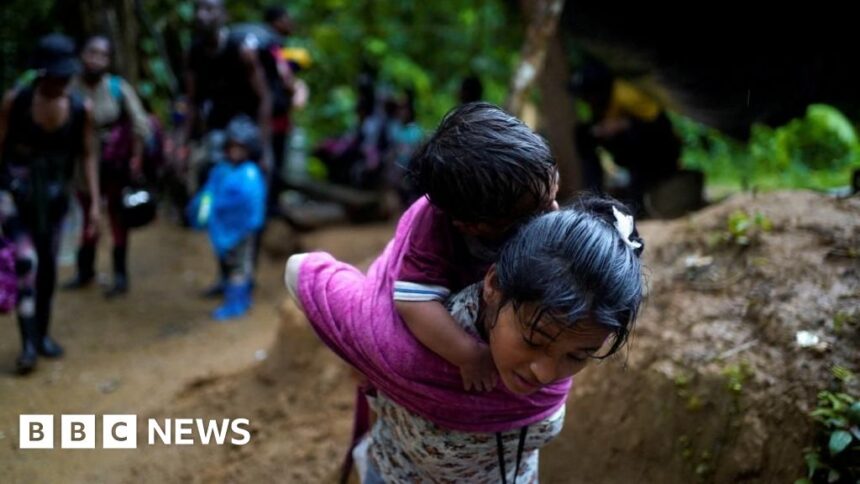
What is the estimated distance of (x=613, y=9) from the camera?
546cm

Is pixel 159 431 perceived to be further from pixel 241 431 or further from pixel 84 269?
pixel 84 269

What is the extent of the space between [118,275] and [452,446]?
499 centimetres

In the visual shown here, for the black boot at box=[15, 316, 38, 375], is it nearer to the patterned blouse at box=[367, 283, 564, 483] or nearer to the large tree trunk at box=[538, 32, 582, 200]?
the patterned blouse at box=[367, 283, 564, 483]

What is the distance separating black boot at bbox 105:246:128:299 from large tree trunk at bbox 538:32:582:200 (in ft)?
12.4

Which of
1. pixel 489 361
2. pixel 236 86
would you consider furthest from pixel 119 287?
pixel 489 361

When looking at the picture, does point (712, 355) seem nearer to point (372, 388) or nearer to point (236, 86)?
point (372, 388)

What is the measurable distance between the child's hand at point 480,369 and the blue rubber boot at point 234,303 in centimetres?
432

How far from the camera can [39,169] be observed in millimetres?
4465

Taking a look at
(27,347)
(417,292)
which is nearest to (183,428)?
(27,347)

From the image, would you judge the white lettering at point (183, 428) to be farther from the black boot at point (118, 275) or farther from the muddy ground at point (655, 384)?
the black boot at point (118, 275)

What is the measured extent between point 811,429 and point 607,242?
1344mm

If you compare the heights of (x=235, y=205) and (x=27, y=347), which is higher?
(x=235, y=205)

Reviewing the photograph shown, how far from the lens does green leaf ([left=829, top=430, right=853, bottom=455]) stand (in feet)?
7.18

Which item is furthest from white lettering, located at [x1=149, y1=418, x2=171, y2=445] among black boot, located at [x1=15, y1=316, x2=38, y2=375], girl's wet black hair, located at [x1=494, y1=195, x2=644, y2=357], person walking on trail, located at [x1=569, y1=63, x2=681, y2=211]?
person walking on trail, located at [x1=569, y1=63, x2=681, y2=211]
